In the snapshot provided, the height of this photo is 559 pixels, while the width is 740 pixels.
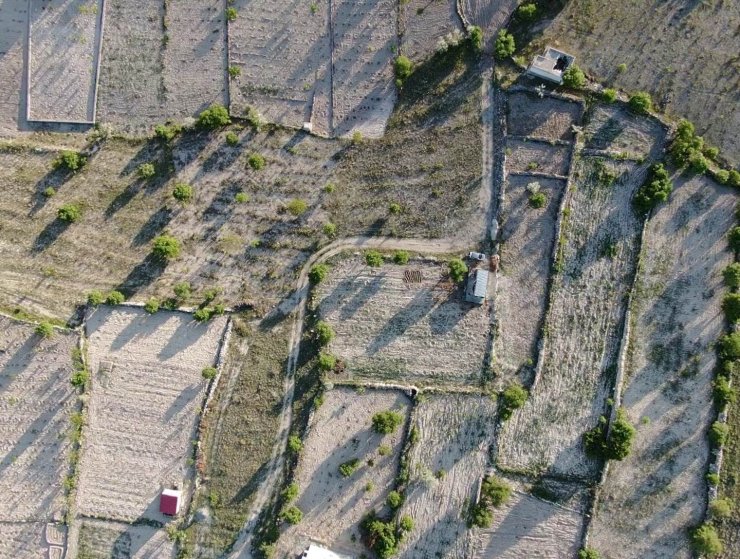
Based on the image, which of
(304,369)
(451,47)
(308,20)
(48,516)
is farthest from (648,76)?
(48,516)

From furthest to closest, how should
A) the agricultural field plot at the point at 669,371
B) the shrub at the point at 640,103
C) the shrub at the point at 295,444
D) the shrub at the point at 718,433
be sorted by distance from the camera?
1. the agricultural field plot at the point at 669,371
2. the shrub at the point at 295,444
3. the shrub at the point at 640,103
4. the shrub at the point at 718,433

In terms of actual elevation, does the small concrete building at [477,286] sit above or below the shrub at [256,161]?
below

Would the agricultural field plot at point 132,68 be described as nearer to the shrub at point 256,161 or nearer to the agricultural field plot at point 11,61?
the agricultural field plot at point 11,61

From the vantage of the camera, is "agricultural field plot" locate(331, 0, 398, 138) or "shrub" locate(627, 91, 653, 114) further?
"agricultural field plot" locate(331, 0, 398, 138)

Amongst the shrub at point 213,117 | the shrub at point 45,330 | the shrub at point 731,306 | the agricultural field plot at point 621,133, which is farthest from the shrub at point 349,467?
the shrub at point 731,306

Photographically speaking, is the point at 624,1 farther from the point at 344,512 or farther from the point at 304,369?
the point at 344,512

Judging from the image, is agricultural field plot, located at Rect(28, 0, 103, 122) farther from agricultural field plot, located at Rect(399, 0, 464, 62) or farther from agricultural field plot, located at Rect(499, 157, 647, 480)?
agricultural field plot, located at Rect(499, 157, 647, 480)

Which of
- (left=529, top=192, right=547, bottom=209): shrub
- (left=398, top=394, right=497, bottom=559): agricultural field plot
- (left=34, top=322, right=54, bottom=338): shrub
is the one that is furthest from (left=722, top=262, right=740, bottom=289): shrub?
(left=34, top=322, right=54, bottom=338): shrub
